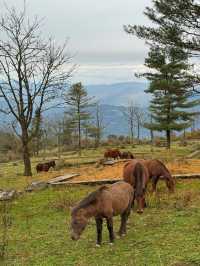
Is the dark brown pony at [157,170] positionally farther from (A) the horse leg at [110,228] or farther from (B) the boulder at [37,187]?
(A) the horse leg at [110,228]

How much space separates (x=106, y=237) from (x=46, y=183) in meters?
8.63

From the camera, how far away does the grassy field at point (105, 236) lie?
26.8ft

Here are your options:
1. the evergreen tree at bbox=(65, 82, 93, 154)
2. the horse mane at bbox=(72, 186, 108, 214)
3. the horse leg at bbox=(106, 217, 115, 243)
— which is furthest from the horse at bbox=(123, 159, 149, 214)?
the evergreen tree at bbox=(65, 82, 93, 154)

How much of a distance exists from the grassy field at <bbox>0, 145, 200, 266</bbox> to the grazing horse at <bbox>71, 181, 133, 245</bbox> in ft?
1.49

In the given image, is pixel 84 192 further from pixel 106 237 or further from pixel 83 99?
pixel 83 99

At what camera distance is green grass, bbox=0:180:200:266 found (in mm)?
8164

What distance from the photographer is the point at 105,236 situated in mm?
10000

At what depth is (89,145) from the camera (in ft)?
191

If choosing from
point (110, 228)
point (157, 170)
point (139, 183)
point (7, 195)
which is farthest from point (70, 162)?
point (110, 228)

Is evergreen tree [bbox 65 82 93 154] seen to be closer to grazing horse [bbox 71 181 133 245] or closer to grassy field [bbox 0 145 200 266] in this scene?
grassy field [bbox 0 145 200 266]

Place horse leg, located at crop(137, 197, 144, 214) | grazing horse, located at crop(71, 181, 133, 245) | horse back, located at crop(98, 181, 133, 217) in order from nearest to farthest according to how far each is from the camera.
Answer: grazing horse, located at crop(71, 181, 133, 245), horse back, located at crop(98, 181, 133, 217), horse leg, located at crop(137, 197, 144, 214)

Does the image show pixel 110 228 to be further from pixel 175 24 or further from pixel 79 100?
pixel 79 100

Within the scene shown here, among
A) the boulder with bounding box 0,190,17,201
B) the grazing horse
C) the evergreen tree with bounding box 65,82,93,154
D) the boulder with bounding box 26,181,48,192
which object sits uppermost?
the evergreen tree with bounding box 65,82,93,154

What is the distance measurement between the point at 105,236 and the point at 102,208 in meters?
1.30
